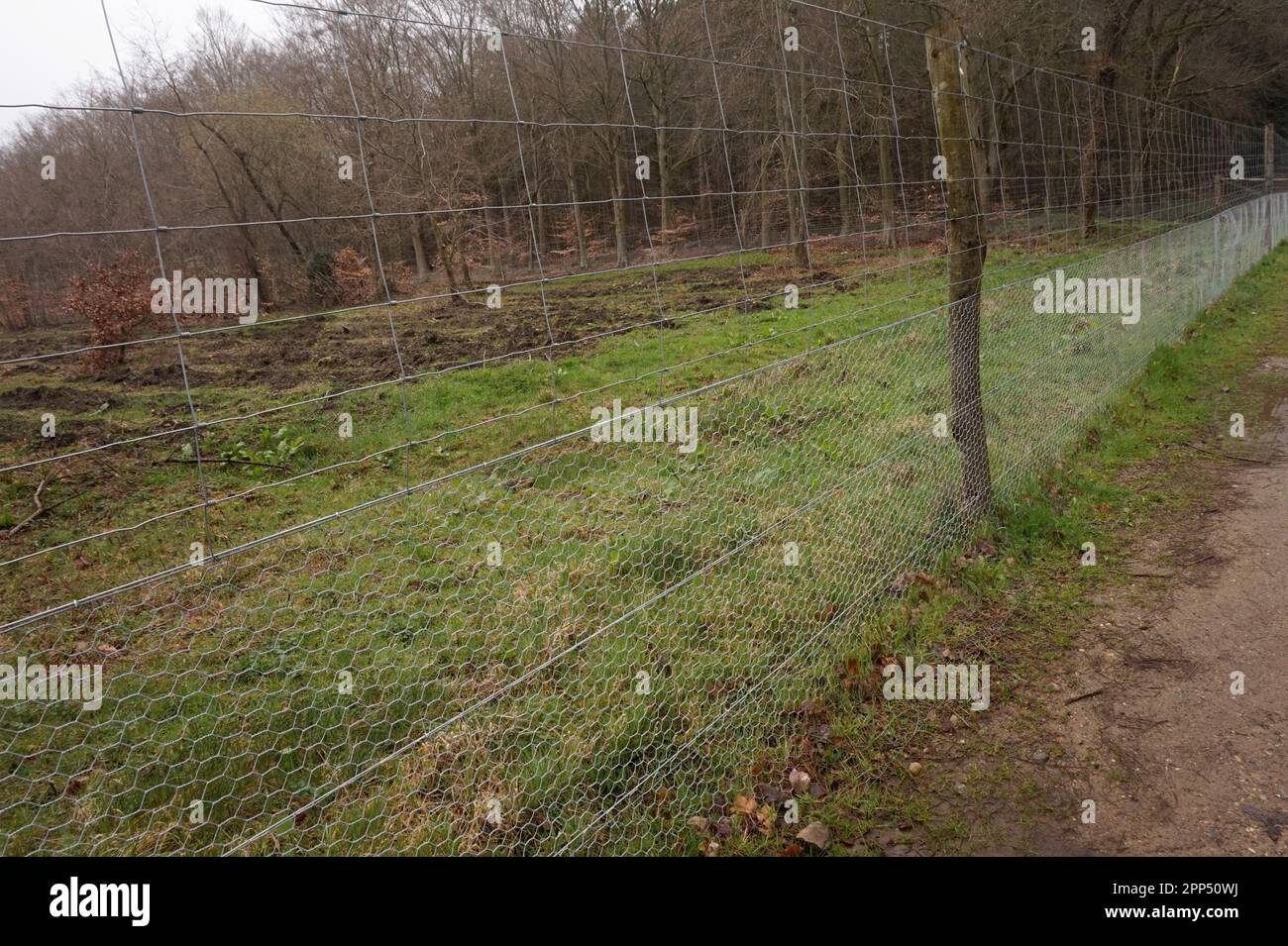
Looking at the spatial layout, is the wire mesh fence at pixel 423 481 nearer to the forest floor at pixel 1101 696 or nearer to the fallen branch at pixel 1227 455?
the forest floor at pixel 1101 696

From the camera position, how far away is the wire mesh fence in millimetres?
2840

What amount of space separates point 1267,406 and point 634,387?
5.62 metres

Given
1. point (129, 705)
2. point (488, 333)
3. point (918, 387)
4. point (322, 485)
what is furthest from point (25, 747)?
point (488, 333)

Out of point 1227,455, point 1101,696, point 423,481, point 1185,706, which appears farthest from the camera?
point 1227,455

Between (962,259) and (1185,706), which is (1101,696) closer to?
(1185,706)

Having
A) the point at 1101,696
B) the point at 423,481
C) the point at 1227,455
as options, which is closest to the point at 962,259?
the point at 1101,696

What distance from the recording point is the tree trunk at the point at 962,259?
16.0 feet

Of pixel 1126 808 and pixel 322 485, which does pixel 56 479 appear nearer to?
pixel 322 485

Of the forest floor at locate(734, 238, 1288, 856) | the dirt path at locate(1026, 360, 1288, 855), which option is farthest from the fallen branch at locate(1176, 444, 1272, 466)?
the dirt path at locate(1026, 360, 1288, 855)

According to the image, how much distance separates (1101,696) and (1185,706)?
0.30 m

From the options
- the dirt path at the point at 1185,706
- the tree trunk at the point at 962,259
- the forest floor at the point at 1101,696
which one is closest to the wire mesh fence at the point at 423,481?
the tree trunk at the point at 962,259

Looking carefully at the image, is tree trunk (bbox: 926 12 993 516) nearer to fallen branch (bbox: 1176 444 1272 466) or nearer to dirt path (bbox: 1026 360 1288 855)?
dirt path (bbox: 1026 360 1288 855)

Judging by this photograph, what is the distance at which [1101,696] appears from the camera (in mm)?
3488
